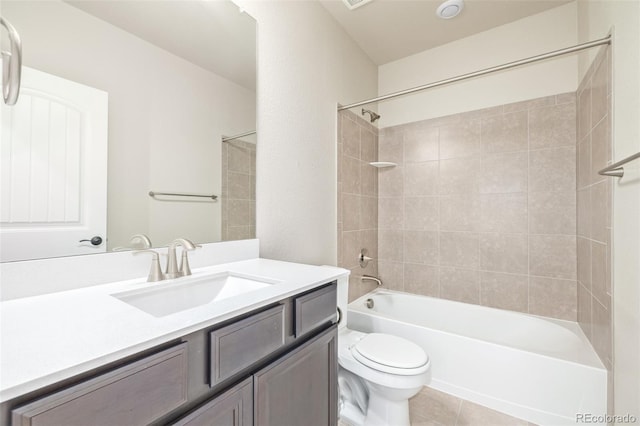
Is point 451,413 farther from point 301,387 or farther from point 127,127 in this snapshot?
point 127,127

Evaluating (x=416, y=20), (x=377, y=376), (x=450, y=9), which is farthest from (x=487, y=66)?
(x=377, y=376)

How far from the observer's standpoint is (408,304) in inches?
92.0

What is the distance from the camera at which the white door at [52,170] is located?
2.38 feet

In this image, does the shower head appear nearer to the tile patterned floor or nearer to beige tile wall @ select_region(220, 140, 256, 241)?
beige tile wall @ select_region(220, 140, 256, 241)

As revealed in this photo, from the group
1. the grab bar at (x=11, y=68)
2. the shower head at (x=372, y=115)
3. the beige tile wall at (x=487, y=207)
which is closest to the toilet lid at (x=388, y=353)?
the beige tile wall at (x=487, y=207)

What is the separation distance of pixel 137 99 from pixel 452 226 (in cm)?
227

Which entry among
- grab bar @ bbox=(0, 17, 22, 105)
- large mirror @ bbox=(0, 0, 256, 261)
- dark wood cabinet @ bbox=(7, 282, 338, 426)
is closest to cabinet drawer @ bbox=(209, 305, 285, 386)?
dark wood cabinet @ bbox=(7, 282, 338, 426)

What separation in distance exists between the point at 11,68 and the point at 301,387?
1.20 m

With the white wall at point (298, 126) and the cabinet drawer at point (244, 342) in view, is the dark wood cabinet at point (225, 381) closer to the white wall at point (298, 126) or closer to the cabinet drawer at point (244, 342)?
the cabinet drawer at point (244, 342)

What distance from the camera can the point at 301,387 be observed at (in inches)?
33.5

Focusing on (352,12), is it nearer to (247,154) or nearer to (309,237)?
(247,154)

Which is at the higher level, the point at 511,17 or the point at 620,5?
the point at 511,17

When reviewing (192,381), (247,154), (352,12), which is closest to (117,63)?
(247,154)

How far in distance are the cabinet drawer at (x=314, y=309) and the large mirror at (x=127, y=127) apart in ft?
1.84
